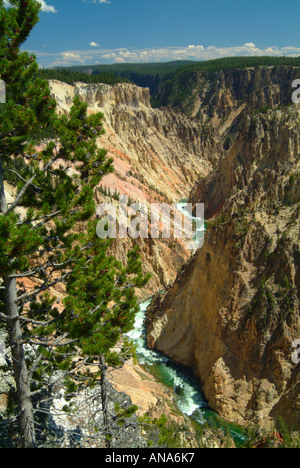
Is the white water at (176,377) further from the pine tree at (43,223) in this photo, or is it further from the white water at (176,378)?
the pine tree at (43,223)

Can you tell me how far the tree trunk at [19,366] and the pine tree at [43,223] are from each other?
0.02m

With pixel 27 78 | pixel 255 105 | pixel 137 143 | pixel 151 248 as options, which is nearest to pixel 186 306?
pixel 151 248

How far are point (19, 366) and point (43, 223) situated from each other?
2.44 m

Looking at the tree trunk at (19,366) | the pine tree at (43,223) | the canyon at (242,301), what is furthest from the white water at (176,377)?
the tree trunk at (19,366)

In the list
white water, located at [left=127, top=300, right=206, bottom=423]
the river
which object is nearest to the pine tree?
the river

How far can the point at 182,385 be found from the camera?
16.1 meters

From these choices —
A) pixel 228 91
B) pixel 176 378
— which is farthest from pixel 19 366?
pixel 228 91

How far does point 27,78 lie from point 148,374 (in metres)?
14.4

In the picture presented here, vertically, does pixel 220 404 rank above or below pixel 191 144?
below

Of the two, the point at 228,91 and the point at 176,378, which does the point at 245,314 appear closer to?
the point at 176,378

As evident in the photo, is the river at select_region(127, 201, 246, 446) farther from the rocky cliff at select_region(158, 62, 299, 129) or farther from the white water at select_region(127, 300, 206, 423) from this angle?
the rocky cliff at select_region(158, 62, 299, 129)

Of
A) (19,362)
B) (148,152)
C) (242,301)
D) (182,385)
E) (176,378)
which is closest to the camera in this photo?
(19,362)

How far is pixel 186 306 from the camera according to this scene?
18.2 m
